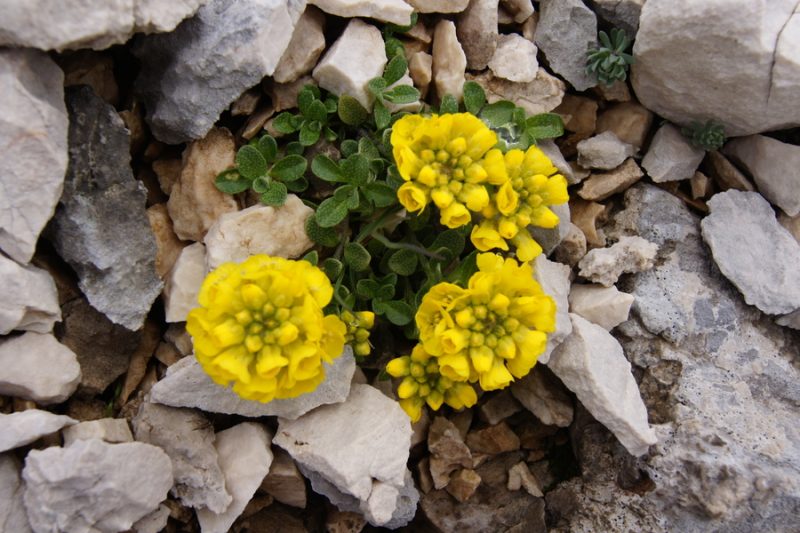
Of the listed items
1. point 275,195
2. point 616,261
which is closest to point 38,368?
point 275,195

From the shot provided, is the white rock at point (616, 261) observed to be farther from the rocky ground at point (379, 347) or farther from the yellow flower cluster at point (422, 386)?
the yellow flower cluster at point (422, 386)

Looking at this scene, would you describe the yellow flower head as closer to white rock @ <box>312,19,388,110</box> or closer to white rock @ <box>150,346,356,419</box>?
white rock @ <box>150,346,356,419</box>

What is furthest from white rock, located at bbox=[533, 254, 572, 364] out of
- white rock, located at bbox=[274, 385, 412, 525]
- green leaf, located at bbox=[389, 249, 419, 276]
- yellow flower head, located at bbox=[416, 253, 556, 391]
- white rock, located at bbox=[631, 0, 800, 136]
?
white rock, located at bbox=[631, 0, 800, 136]

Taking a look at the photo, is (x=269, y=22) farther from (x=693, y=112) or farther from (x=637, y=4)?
(x=693, y=112)

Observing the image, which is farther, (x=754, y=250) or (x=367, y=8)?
(x=754, y=250)

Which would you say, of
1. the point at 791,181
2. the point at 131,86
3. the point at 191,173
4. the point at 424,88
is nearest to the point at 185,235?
the point at 191,173

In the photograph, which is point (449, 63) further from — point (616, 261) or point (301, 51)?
point (616, 261)
